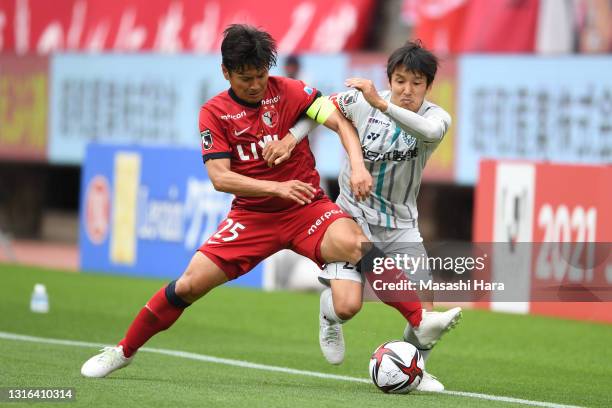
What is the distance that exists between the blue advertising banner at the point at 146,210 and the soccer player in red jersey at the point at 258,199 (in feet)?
21.4

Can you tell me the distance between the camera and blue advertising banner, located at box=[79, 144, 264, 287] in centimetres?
1451

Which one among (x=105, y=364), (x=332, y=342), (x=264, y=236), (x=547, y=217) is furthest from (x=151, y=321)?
(x=547, y=217)

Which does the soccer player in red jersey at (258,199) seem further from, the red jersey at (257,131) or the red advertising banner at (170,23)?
the red advertising banner at (170,23)

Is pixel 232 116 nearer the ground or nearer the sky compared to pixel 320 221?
nearer the sky

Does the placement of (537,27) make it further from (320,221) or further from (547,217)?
(320,221)

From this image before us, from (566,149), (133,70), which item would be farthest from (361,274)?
(133,70)

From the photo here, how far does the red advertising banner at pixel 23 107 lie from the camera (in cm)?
1944

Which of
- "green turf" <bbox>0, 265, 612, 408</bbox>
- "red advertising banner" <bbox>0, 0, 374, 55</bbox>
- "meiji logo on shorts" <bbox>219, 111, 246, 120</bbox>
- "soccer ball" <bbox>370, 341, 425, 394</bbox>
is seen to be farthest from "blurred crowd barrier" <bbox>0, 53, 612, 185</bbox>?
"meiji logo on shorts" <bbox>219, 111, 246, 120</bbox>

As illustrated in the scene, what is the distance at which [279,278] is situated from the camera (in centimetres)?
1400

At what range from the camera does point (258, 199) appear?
24.6 feet

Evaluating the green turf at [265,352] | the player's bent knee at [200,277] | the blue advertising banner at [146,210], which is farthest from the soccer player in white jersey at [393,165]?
the blue advertising banner at [146,210]

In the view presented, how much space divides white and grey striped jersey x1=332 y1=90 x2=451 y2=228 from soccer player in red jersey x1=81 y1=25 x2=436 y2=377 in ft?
0.44

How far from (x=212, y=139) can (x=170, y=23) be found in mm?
13120

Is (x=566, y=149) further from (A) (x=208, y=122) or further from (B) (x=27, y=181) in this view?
(B) (x=27, y=181)
